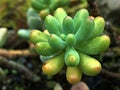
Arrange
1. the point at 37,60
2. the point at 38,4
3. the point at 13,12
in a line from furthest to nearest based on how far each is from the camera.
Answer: the point at 13,12 < the point at 37,60 < the point at 38,4

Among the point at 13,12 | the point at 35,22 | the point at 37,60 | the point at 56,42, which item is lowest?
the point at 37,60

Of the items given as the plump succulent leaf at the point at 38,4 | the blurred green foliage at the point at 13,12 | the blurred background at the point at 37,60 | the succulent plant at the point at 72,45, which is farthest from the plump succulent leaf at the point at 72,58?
the blurred green foliage at the point at 13,12

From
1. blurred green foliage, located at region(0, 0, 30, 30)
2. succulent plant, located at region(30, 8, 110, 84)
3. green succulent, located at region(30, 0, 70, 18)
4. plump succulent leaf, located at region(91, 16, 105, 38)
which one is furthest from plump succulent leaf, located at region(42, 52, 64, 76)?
blurred green foliage, located at region(0, 0, 30, 30)

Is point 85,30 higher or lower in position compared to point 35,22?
higher

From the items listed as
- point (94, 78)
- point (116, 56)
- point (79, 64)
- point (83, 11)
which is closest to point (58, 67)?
point (79, 64)

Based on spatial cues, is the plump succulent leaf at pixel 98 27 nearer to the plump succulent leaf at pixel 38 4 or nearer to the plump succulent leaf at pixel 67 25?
the plump succulent leaf at pixel 67 25

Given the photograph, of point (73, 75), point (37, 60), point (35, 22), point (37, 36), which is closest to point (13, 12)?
point (37, 60)

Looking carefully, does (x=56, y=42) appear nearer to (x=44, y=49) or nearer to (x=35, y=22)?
(x=44, y=49)
